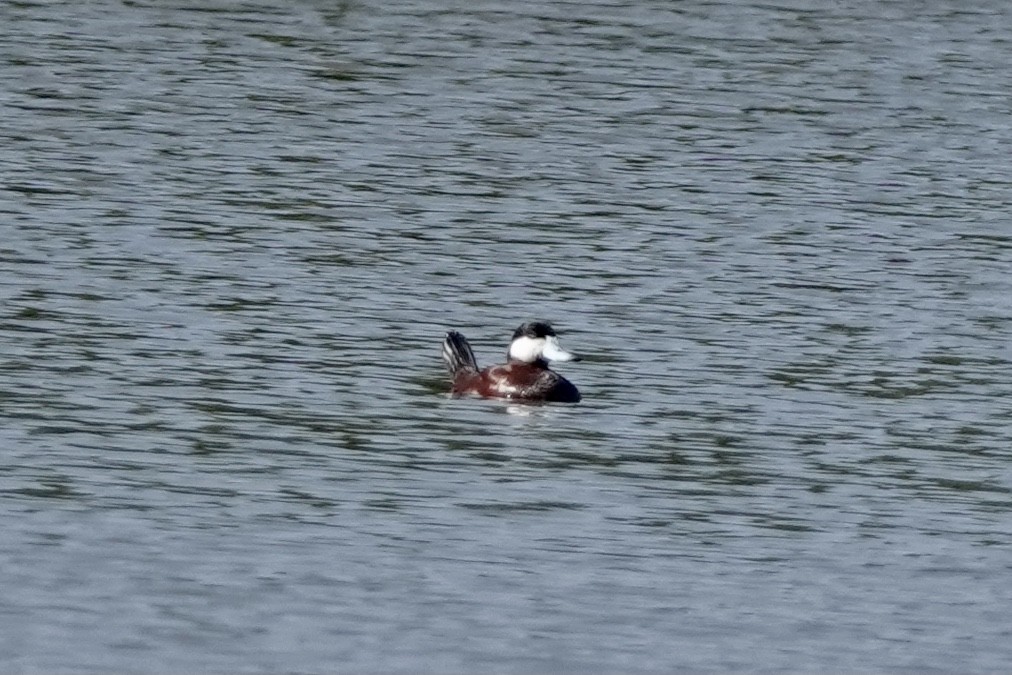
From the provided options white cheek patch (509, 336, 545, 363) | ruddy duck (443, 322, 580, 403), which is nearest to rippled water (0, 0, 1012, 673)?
ruddy duck (443, 322, 580, 403)

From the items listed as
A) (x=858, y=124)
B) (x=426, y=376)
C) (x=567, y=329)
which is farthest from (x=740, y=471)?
(x=858, y=124)

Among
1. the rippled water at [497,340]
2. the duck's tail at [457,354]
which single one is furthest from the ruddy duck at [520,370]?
the rippled water at [497,340]

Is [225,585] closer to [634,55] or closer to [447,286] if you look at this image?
[447,286]

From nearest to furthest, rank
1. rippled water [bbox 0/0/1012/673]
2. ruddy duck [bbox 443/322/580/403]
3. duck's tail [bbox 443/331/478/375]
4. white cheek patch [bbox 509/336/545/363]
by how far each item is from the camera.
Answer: rippled water [bbox 0/0/1012/673] < ruddy duck [bbox 443/322/580/403] < duck's tail [bbox 443/331/478/375] < white cheek patch [bbox 509/336/545/363]

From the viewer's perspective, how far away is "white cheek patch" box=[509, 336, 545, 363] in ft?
58.4

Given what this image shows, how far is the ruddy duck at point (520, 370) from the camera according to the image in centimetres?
1750

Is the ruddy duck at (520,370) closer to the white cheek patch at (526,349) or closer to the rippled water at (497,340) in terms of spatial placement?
the white cheek patch at (526,349)

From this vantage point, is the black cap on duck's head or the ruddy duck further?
the black cap on duck's head

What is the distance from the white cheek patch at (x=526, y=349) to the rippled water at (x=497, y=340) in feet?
1.75

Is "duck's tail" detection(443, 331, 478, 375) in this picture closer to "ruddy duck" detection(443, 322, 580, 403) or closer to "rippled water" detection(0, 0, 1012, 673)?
"ruddy duck" detection(443, 322, 580, 403)

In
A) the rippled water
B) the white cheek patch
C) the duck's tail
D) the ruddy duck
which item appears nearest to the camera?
the rippled water

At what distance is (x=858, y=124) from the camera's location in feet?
98.0

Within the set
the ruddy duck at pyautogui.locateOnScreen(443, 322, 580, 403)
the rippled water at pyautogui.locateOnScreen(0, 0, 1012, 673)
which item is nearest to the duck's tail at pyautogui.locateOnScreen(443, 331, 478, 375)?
the ruddy duck at pyautogui.locateOnScreen(443, 322, 580, 403)

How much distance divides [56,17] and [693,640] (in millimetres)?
24082
